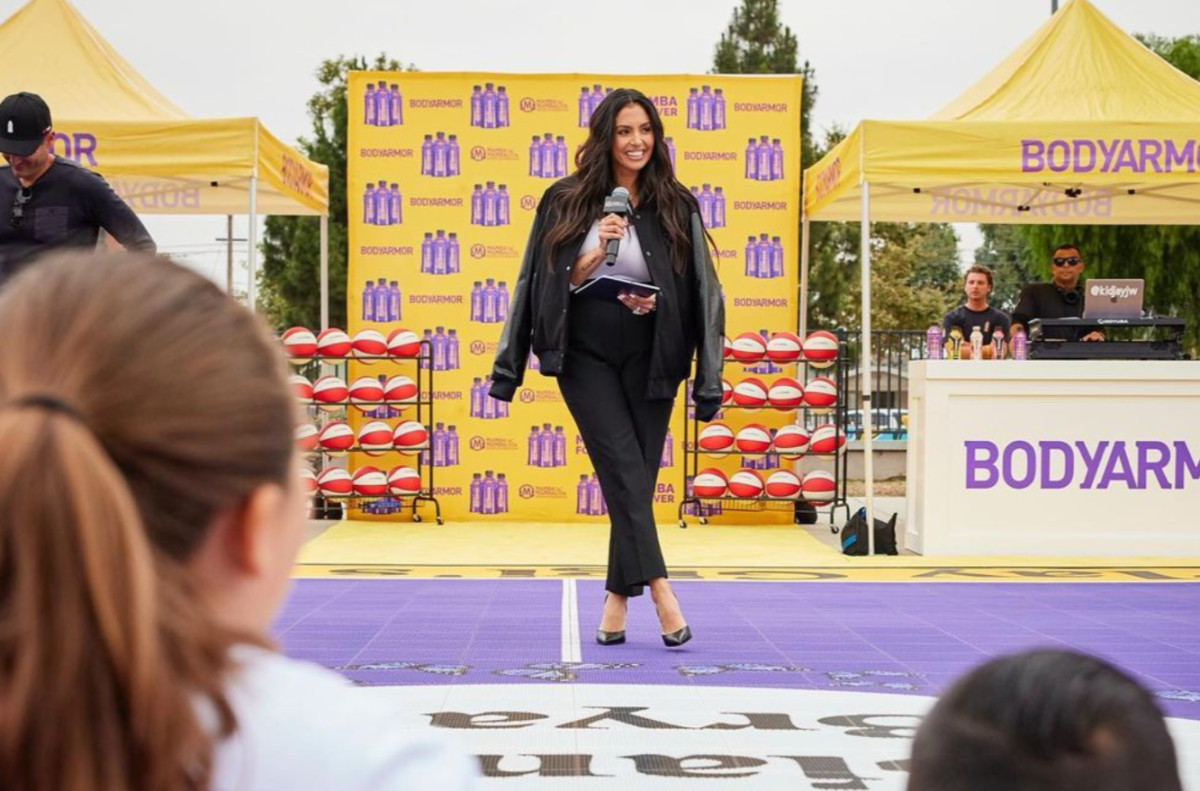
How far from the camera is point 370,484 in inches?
433

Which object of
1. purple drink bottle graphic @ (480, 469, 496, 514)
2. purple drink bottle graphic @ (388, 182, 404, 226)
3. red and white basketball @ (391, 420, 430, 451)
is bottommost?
purple drink bottle graphic @ (480, 469, 496, 514)

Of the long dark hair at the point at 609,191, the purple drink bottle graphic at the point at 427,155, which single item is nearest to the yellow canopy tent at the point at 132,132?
the purple drink bottle graphic at the point at 427,155

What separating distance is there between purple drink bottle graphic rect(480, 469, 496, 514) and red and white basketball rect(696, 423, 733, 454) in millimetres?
1671

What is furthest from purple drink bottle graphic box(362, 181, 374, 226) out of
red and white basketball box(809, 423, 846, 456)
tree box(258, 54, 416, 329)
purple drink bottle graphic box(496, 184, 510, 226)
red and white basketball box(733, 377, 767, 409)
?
tree box(258, 54, 416, 329)

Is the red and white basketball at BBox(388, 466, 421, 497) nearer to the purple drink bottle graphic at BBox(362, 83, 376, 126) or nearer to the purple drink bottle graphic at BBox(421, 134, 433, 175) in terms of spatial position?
the purple drink bottle graphic at BBox(421, 134, 433, 175)

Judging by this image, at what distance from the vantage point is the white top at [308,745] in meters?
0.94

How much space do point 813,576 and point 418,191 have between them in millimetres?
5150

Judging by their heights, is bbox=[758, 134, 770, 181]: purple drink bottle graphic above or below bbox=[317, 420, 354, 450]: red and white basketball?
above

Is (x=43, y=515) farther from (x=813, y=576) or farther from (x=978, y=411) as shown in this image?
(x=978, y=411)

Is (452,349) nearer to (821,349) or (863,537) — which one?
(821,349)

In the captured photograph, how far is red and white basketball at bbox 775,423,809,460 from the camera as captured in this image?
10.8 meters

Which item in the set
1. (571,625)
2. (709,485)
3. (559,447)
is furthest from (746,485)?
(571,625)

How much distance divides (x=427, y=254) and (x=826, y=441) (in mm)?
3360

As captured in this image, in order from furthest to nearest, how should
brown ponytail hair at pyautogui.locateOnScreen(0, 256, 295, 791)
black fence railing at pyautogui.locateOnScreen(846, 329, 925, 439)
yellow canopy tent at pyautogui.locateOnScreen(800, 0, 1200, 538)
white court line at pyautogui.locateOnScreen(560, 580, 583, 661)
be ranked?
black fence railing at pyautogui.locateOnScreen(846, 329, 925, 439) < yellow canopy tent at pyautogui.locateOnScreen(800, 0, 1200, 538) < white court line at pyautogui.locateOnScreen(560, 580, 583, 661) < brown ponytail hair at pyautogui.locateOnScreen(0, 256, 295, 791)
